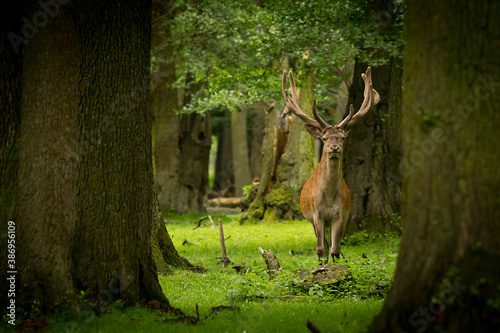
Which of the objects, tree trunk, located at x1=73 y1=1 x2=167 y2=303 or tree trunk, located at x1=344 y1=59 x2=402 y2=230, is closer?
tree trunk, located at x1=73 y1=1 x2=167 y2=303

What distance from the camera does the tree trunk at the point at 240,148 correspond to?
3206 cm

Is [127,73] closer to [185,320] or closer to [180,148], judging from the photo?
[185,320]

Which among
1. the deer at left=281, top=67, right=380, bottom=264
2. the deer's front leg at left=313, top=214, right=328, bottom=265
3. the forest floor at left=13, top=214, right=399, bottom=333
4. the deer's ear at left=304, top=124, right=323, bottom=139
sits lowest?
the forest floor at left=13, top=214, right=399, bottom=333

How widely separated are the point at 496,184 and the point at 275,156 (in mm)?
16801

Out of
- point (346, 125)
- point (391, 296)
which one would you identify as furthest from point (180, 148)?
point (391, 296)

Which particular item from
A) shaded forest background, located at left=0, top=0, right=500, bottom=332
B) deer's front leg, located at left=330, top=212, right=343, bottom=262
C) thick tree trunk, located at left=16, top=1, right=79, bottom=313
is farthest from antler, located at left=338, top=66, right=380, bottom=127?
thick tree trunk, located at left=16, top=1, right=79, bottom=313

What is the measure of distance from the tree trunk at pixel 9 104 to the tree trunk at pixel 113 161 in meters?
0.71

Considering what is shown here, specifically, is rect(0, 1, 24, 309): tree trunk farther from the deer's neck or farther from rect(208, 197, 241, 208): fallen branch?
rect(208, 197, 241, 208): fallen branch

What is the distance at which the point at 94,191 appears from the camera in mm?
5785

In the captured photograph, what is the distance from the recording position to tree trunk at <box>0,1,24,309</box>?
5750mm

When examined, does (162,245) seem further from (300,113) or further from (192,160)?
(192,160)

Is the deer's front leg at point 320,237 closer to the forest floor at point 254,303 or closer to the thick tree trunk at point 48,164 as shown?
the forest floor at point 254,303

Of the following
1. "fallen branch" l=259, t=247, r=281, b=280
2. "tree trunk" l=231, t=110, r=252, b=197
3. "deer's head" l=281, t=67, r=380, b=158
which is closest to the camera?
"fallen branch" l=259, t=247, r=281, b=280

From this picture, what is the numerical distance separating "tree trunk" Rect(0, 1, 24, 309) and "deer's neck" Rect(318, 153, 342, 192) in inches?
214
